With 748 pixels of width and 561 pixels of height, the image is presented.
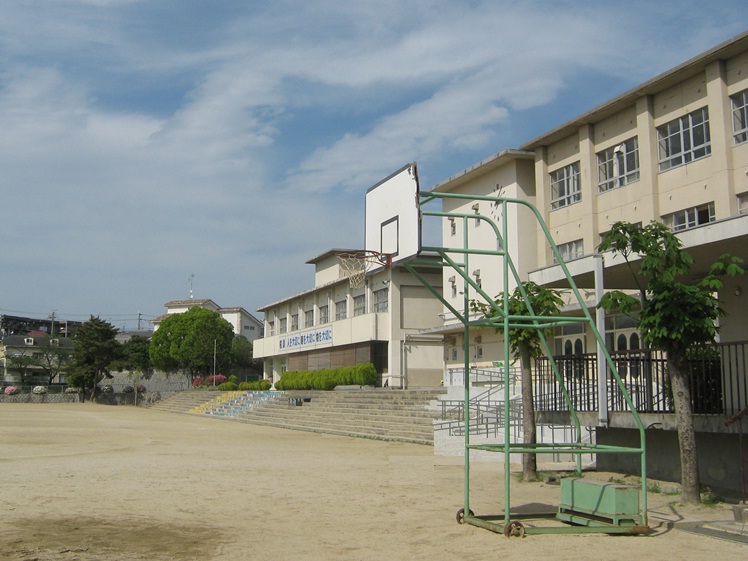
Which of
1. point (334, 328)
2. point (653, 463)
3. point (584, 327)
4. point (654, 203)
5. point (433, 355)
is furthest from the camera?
point (334, 328)

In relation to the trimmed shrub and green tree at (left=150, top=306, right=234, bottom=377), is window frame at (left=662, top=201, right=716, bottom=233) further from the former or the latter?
green tree at (left=150, top=306, right=234, bottom=377)

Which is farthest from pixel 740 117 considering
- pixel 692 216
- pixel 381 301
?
pixel 381 301

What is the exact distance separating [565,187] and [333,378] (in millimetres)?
22527

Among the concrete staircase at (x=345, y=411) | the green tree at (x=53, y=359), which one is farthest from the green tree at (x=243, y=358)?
the concrete staircase at (x=345, y=411)

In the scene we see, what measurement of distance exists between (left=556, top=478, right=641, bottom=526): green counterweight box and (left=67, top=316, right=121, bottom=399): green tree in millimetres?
66939

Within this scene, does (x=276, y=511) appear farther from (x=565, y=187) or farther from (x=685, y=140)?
(x=565, y=187)

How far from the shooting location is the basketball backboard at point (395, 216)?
1076 cm

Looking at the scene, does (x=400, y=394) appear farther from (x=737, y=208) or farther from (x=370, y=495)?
(x=370, y=495)

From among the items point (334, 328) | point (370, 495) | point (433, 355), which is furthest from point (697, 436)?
point (334, 328)

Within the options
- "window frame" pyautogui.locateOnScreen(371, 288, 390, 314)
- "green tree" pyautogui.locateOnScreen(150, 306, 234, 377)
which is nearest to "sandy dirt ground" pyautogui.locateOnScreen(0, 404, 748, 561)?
"window frame" pyautogui.locateOnScreen(371, 288, 390, 314)

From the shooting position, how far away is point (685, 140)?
92.3 feet

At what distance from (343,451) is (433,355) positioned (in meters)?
23.5

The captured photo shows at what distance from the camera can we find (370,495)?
1434 cm

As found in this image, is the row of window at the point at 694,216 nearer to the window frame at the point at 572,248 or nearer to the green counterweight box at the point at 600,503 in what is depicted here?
the window frame at the point at 572,248
